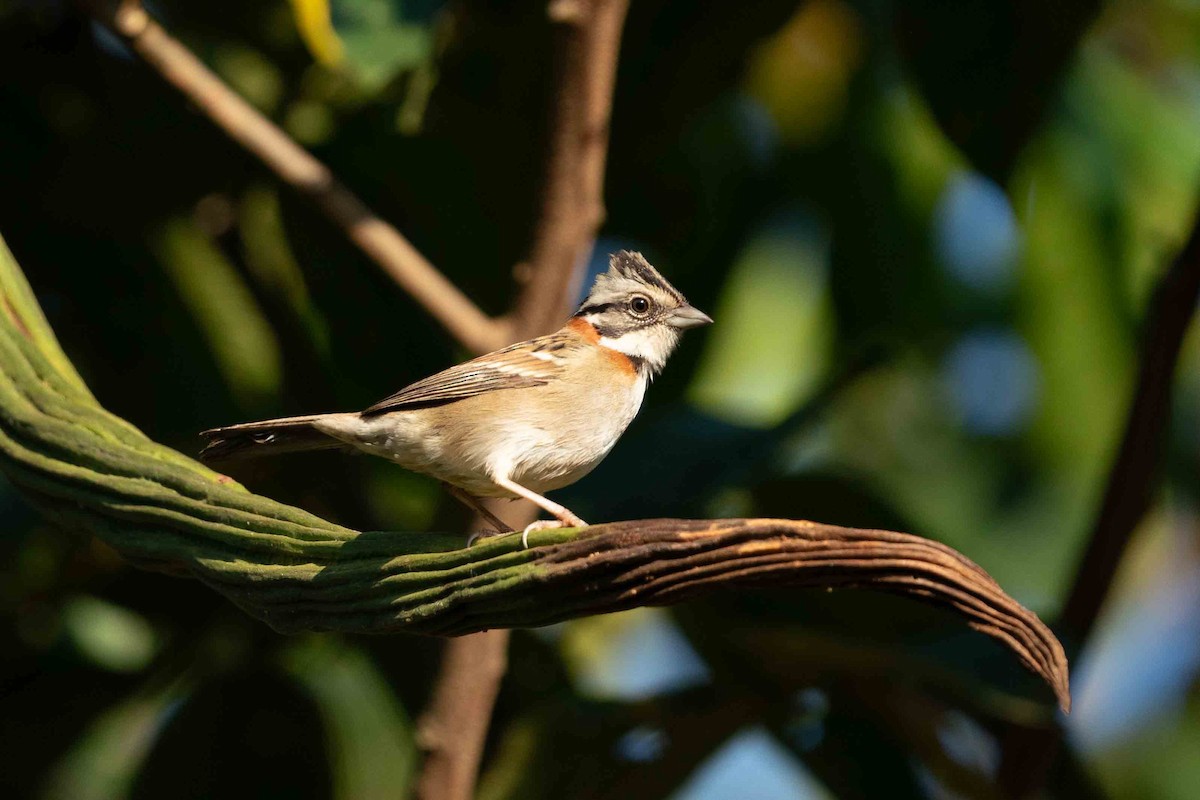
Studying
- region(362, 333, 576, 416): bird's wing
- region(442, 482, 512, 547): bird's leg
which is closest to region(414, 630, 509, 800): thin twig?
region(442, 482, 512, 547): bird's leg

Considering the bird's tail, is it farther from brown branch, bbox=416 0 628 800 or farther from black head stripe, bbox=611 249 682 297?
black head stripe, bbox=611 249 682 297

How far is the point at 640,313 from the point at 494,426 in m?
1.02

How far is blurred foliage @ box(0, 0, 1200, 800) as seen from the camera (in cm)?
516

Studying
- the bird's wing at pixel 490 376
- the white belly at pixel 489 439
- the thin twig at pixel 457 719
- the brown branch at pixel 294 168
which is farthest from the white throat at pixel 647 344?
the thin twig at pixel 457 719

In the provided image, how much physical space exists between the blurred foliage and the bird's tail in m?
1.34

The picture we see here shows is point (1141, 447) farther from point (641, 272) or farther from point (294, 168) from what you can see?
point (294, 168)

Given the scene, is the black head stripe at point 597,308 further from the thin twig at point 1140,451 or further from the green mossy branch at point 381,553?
the green mossy branch at point 381,553

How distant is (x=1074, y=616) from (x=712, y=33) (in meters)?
2.70

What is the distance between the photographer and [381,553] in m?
2.31

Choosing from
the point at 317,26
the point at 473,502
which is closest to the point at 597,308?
the point at 473,502

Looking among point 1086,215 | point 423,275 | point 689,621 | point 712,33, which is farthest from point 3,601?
point 1086,215

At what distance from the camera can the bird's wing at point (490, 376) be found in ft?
13.1

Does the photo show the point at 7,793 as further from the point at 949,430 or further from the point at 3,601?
the point at 949,430

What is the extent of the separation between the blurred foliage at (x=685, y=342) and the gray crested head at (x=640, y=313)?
364 mm
